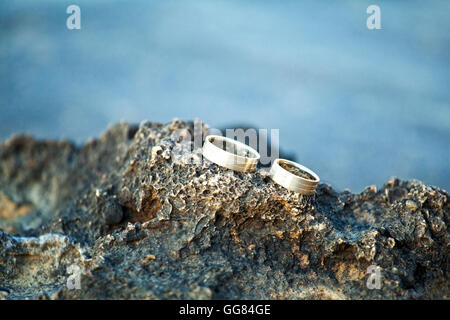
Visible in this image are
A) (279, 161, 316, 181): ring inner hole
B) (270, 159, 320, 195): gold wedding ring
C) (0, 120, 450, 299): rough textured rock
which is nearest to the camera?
(0, 120, 450, 299): rough textured rock

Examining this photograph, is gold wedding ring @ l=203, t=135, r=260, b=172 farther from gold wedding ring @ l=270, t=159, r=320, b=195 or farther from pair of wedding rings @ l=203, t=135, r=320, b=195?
gold wedding ring @ l=270, t=159, r=320, b=195

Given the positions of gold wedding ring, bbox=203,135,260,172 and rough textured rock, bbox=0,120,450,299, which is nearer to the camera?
rough textured rock, bbox=0,120,450,299

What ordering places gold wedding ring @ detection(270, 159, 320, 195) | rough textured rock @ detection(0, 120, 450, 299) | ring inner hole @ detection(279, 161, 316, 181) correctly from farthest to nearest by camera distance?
ring inner hole @ detection(279, 161, 316, 181)
gold wedding ring @ detection(270, 159, 320, 195)
rough textured rock @ detection(0, 120, 450, 299)

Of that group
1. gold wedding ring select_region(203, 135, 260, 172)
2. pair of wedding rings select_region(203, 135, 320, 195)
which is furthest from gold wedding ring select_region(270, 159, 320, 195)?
gold wedding ring select_region(203, 135, 260, 172)

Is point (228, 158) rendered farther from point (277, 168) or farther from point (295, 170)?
point (295, 170)

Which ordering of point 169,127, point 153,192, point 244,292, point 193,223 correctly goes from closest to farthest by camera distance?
point 244,292, point 193,223, point 153,192, point 169,127

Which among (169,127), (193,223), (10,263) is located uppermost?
(169,127)

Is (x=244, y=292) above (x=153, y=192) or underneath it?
→ underneath
